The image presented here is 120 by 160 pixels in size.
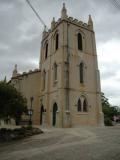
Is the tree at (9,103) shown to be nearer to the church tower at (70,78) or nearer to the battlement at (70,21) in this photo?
the church tower at (70,78)

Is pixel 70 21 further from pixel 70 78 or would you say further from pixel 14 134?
pixel 14 134

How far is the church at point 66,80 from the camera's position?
2307 cm

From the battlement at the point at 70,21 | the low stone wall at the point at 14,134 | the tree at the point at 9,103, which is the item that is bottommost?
the low stone wall at the point at 14,134

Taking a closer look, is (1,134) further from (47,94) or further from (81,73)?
(81,73)

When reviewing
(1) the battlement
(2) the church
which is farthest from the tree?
(1) the battlement

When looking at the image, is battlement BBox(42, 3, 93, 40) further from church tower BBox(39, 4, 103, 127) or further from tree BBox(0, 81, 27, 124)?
tree BBox(0, 81, 27, 124)

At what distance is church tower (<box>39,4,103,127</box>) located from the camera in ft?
75.2

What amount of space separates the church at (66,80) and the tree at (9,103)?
807cm

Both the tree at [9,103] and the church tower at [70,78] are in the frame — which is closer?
the tree at [9,103]

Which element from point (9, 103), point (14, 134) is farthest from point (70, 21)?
point (14, 134)

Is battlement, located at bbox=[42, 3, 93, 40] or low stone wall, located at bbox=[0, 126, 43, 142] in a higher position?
battlement, located at bbox=[42, 3, 93, 40]

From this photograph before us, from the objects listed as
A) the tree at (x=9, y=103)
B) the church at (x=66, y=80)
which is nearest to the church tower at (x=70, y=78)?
the church at (x=66, y=80)

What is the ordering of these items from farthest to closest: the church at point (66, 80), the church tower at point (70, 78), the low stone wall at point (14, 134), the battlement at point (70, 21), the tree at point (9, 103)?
1. the battlement at point (70, 21)
2. the church at point (66, 80)
3. the church tower at point (70, 78)
4. the tree at point (9, 103)
5. the low stone wall at point (14, 134)

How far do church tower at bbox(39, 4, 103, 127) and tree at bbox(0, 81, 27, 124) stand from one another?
8096mm
